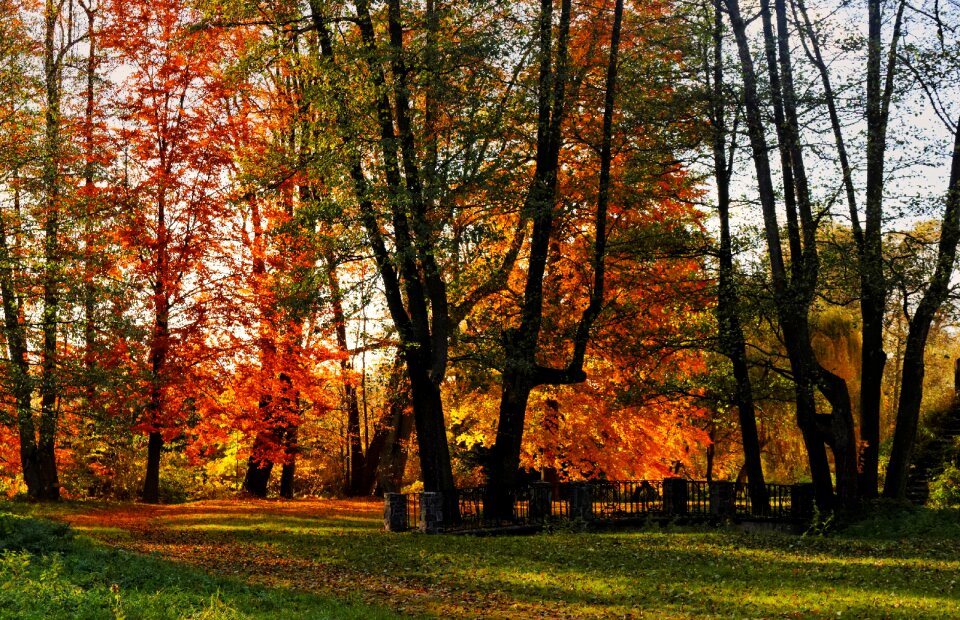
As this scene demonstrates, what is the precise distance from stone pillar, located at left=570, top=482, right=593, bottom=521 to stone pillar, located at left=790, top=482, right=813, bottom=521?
4903 mm

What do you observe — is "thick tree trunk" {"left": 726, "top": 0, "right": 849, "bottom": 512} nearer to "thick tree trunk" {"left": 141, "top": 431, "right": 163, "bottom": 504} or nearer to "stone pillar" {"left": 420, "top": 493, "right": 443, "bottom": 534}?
"stone pillar" {"left": 420, "top": 493, "right": 443, "bottom": 534}

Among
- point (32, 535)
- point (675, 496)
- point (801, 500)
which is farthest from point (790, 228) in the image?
point (32, 535)

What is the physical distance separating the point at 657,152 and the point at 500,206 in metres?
3.61

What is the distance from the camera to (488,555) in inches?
600

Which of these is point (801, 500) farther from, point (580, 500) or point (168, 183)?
point (168, 183)

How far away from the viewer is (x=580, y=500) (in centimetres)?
2291

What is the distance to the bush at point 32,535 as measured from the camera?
40.8 feet

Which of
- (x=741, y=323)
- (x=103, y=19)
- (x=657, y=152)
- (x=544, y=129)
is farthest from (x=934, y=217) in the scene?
(x=103, y=19)

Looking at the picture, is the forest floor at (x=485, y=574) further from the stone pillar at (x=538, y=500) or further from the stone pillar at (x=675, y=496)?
the stone pillar at (x=675, y=496)

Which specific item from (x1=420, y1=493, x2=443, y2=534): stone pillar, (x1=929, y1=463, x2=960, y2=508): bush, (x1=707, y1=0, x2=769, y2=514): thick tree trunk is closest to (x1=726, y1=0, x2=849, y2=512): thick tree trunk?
(x1=707, y1=0, x2=769, y2=514): thick tree trunk

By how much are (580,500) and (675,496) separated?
3187 millimetres

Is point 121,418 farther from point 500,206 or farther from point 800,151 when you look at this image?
point 800,151

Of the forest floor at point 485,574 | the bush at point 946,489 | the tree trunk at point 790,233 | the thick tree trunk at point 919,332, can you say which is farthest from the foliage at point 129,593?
the bush at point 946,489

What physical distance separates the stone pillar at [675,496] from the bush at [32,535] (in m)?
15.3
